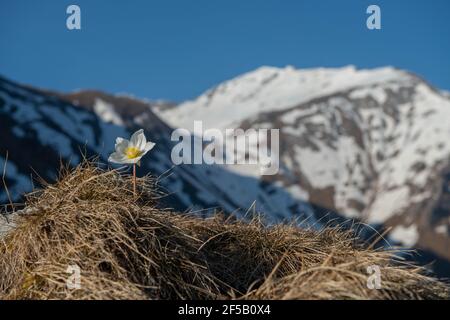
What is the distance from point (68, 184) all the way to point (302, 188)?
19301cm

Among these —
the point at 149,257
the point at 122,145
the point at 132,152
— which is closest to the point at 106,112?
the point at 122,145

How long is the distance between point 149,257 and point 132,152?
3.72ft

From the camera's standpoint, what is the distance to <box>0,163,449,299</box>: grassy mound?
10.8 feet

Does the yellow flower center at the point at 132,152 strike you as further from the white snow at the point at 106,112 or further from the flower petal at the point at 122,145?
the white snow at the point at 106,112

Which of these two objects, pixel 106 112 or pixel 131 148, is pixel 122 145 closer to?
pixel 131 148

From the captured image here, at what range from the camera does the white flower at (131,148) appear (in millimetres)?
4566

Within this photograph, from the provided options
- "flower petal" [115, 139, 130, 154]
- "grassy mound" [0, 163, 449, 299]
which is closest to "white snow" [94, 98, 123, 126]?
"flower petal" [115, 139, 130, 154]

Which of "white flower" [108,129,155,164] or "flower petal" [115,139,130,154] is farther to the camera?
"flower petal" [115,139,130,154]

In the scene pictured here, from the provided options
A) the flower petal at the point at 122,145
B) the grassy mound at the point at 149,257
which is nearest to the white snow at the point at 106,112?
the flower petal at the point at 122,145

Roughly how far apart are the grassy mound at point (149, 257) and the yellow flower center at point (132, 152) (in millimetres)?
159

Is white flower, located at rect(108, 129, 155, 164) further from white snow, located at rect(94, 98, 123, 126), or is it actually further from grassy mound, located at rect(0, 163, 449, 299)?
white snow, located at rect(94, 98, 123, 126)

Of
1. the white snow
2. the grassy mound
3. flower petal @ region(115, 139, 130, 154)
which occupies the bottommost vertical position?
the grassy mound
